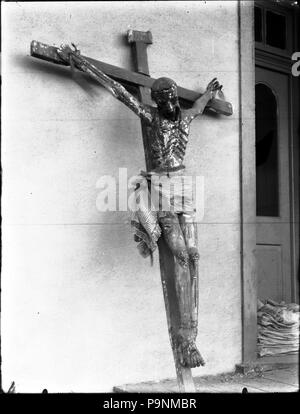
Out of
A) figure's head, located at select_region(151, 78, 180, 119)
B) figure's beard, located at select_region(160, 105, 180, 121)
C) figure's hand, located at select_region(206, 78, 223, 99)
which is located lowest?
figure's beard, located at select_region(160, 105, 180, 121)

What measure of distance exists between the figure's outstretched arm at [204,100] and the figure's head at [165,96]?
0.56 ft

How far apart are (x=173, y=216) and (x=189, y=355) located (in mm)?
573

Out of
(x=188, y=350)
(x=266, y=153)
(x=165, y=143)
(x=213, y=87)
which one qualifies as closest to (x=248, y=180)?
(x=266, y=153)

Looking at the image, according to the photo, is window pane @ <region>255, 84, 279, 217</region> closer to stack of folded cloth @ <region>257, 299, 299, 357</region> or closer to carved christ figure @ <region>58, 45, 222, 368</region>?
stack of folded cloth @ <region>257, 299, 299, 357</region>

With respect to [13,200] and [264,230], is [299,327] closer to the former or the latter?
[264,230]

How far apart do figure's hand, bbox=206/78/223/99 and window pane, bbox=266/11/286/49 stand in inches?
22.0

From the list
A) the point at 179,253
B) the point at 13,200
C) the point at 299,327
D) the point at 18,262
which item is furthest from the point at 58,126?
the point at 299,327

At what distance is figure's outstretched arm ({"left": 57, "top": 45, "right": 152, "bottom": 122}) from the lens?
2.78 metres

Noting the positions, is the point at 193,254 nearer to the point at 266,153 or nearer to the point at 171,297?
the point at 171,297

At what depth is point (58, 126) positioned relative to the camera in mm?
2957

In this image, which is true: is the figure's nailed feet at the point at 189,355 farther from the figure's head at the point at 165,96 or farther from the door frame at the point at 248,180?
the figure's head at the point at 165,96

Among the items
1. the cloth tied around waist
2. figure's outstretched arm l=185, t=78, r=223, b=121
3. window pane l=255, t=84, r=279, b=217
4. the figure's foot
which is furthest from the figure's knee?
window pane l=255, t=84, r=279, b=217

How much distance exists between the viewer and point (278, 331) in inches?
138

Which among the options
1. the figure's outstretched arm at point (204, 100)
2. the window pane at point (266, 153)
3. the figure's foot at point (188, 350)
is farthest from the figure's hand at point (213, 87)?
the figure's foot at point (188, 350)
